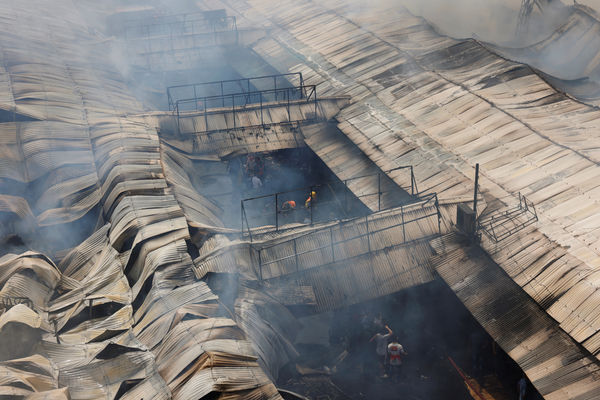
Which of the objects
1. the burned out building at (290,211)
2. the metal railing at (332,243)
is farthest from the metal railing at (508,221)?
the metal railing at (332,243)

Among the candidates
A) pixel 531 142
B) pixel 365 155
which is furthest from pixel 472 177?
pixel 365 155

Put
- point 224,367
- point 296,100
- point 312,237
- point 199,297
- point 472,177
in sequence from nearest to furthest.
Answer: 1. point 224,367
2. point 199,297
3. point 312,237
4. point 472,177
5. point 296,100

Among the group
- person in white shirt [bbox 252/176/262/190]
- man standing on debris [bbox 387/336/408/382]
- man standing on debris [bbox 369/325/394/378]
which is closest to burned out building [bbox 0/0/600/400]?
person in white shirt [bbox 252/176/262/190]

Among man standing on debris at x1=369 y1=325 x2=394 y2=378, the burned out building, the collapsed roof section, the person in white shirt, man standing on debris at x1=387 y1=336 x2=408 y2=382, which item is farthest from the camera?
the person in white shirt

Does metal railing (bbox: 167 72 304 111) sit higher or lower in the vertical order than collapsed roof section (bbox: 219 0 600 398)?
lower

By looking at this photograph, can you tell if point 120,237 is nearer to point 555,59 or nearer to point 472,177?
point 472,177

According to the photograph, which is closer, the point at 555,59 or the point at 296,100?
the point at 296,100

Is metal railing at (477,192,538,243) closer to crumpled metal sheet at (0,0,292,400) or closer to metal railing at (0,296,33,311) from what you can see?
crumpled metal sheet at (0,0,292,400)

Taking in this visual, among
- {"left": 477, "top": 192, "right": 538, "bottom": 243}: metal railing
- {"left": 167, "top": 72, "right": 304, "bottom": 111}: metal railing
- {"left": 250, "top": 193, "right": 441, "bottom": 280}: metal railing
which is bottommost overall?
{"left": 167, "top": 72, "right": 304, "bottom": 111}: metal railing
